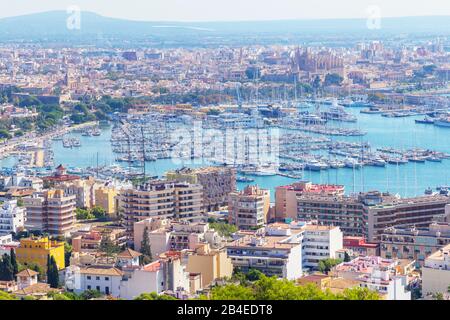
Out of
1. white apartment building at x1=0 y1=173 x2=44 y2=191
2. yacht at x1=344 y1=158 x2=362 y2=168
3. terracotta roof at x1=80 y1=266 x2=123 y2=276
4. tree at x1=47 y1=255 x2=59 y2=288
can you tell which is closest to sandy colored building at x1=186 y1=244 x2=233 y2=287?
terracotta roof at x1=80 y1=266 x2=123 y2=276

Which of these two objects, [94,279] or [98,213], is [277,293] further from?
[98,213]

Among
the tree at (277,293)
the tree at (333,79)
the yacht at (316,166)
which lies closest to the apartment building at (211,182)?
A: the yacht at (316,166)

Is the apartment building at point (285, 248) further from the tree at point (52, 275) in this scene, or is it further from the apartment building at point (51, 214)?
the apartment building at point (51, 214)

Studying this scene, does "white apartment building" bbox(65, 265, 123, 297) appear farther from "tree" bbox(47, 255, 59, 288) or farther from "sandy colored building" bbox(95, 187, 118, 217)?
"sandy colored building" bbox(95, 187, 118, 217)

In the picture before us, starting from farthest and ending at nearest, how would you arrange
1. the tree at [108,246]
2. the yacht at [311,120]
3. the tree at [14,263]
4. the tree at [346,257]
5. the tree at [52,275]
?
the yacht at [311,120], the tree at [108,246], the tree at [346,257], the tree at [14,263], the tree at [52,275]

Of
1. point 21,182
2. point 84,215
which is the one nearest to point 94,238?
point 84,215

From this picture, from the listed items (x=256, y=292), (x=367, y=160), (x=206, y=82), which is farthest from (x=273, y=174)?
(x=206, y=82)
